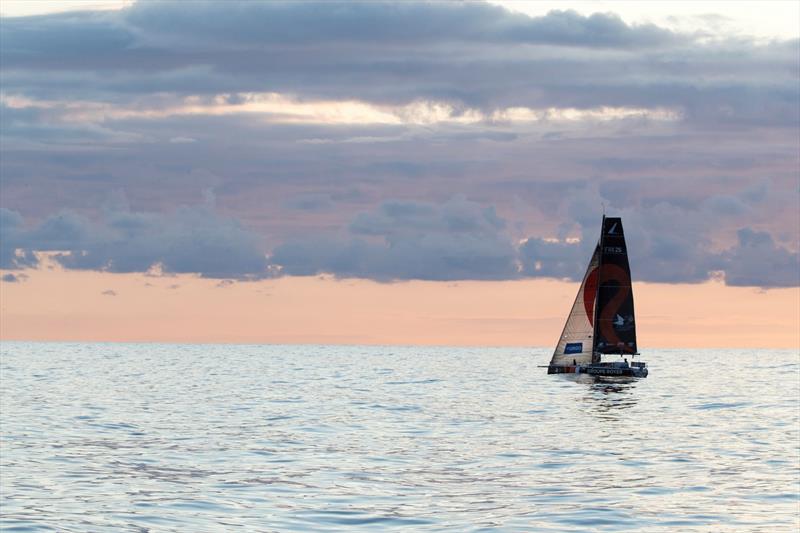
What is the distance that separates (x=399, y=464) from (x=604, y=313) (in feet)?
214

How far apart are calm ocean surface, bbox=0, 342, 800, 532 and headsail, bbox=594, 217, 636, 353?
2206cm

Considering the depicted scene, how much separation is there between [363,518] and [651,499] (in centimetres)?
889

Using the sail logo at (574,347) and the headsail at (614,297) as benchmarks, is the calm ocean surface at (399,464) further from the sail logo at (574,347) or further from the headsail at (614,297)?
the sail logo at (574,347)

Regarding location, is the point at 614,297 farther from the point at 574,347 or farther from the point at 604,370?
the point at 604,370

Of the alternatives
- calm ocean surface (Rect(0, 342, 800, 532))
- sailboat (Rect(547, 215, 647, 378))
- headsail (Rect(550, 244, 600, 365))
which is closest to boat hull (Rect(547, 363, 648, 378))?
sailboat (Rect(547, 215, 647, 378))

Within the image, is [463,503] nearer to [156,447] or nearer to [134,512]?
[134,512]

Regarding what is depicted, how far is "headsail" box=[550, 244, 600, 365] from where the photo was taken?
10688 cm

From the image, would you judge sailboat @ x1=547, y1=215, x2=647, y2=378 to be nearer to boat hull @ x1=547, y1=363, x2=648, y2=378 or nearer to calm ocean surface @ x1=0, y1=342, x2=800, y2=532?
boat hull @ x1=547, y1=363, x2=648, y2=378

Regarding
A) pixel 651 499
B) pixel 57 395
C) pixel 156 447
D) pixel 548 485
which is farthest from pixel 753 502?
pixel 57 395

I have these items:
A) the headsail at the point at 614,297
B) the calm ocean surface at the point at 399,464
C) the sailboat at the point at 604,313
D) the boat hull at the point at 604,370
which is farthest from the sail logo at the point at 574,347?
the calm ocean surface at the point at 399,464

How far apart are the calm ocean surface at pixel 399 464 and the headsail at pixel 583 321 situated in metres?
22.5

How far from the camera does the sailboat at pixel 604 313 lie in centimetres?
10550

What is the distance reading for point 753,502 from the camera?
114 feet

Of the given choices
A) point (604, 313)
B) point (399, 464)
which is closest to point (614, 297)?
point (604, 313)
